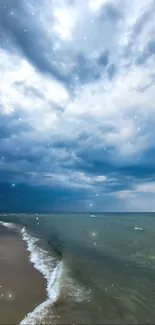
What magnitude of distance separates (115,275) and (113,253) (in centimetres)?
857

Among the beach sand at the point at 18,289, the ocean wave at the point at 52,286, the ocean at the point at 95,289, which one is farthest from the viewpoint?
the ocean at the point at 95,289

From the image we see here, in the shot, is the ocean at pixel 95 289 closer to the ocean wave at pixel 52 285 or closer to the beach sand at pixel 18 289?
the ocean wave at pixel 52 285

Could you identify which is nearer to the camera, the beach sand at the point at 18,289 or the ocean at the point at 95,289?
the beach sand at the point at 18,289

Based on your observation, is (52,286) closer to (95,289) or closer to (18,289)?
(18,289)

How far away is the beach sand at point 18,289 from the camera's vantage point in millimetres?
9906

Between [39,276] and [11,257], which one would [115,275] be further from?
[11,257]

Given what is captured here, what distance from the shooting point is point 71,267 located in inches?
735

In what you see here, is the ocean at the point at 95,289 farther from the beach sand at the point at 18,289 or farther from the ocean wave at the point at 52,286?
the beach sand at the point at 18,289

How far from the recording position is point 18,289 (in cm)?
1268

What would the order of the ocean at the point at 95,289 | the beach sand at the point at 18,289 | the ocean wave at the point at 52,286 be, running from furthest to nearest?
the ocean at the point at 95,289, the beach sand at the point at 18,289, the ocean wave at the point at 52,286

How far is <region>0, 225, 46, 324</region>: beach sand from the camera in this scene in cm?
991

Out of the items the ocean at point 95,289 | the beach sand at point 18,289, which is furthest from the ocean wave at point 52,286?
the beach sand at point 18,289

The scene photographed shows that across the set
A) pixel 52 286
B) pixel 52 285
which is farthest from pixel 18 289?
pixel 52 285

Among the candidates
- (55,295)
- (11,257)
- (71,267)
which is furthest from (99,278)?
(11,257)
